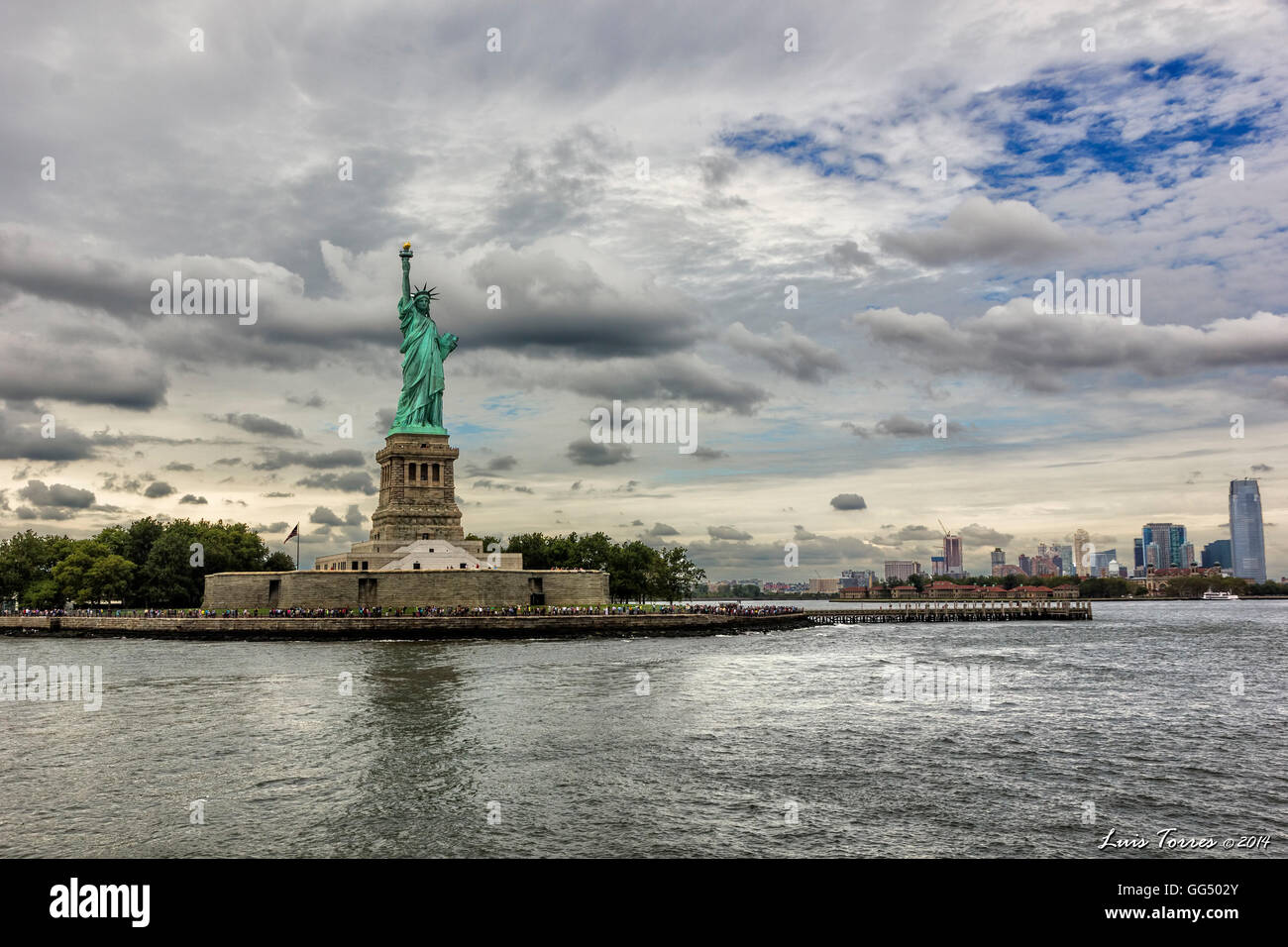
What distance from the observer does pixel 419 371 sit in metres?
82.8

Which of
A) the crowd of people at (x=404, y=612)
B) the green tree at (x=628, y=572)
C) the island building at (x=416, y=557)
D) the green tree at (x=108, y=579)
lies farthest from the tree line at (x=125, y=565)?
the green tree at (x=628, y=572)

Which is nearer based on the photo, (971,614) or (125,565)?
(125,565)

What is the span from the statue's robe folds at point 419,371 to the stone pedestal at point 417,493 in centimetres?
224

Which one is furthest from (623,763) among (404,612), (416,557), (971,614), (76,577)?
→ (971,614)

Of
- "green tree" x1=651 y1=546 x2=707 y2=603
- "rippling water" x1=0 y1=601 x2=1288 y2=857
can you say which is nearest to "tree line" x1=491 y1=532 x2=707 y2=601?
"green tree" x1=651 y1=546 x2=707 y2=603

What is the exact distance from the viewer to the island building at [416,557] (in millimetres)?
71562

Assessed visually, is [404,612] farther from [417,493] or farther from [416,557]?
[417,493]

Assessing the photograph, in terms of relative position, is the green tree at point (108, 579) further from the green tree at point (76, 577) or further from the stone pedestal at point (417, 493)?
the stone pedestal at point (417, 493)

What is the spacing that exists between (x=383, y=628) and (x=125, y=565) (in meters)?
38.1

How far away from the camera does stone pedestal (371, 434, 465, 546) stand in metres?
78.3
